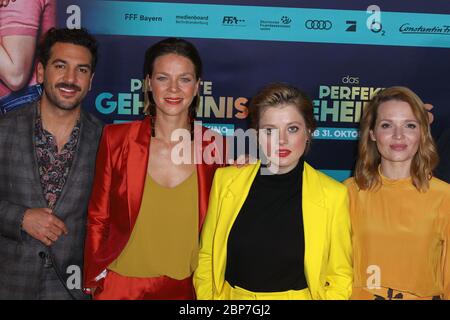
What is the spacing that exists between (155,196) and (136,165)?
20 centimetres

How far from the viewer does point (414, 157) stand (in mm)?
3014

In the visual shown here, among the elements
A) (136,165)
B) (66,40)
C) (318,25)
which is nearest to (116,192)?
(136,165)

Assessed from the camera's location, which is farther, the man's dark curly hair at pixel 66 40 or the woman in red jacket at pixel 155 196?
the man's dark curly hair at pixel 66 40

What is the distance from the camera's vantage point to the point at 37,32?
4000 mm

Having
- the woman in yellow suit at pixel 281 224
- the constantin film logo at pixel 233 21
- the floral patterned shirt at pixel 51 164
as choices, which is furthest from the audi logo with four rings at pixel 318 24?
the floral patterned shirt at pixel 51 164

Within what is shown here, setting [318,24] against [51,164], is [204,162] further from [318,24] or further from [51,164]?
[318,24]

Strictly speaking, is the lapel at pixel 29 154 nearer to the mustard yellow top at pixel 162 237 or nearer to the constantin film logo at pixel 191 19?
the mustard yellow top at pixel 162 237

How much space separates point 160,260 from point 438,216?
146 cm

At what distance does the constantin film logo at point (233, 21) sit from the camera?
160 inches

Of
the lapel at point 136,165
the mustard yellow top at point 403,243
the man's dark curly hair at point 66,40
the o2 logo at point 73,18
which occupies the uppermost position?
the o2 logo at point 73,18

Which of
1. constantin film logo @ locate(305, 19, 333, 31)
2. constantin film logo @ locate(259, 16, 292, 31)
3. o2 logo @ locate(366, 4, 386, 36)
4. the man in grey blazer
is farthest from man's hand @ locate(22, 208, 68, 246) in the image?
o2 logo @ locate(366, 4, 386, 36)

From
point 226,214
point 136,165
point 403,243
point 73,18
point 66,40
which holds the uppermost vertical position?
point 73,18

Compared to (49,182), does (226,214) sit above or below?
below

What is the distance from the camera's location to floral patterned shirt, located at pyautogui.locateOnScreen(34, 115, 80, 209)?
128 inches
